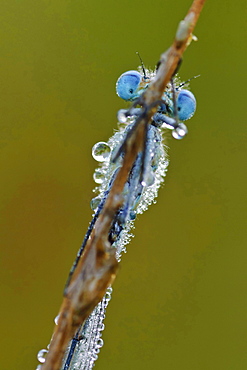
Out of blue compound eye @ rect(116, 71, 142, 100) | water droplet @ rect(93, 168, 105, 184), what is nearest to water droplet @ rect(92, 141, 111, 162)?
water droplet @ rect(93, 168, 105, 184)

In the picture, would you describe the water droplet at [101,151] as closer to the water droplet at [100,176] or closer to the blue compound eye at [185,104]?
the water droplet at [100,176]

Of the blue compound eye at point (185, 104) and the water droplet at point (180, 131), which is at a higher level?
the blue compound eye at point (185, 104)

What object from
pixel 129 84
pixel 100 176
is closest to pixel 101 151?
pixel 100 176

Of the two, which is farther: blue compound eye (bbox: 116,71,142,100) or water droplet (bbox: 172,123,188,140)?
blue compound eye (bbox: 116,71,142,100)

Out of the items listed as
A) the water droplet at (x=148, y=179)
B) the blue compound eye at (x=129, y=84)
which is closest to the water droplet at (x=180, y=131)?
the water droplet at (x=148, y=179)

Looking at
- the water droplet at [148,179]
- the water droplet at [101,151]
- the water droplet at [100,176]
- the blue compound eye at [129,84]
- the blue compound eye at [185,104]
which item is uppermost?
the blue compound eye at [129,84]

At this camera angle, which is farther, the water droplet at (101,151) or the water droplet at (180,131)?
the water droplet at (101,151)

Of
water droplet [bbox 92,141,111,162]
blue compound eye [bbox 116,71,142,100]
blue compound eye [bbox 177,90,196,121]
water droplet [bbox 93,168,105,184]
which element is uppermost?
blue compound eye [bbox 116,71,142,100]

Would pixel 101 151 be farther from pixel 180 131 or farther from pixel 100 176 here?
pixel 180 131

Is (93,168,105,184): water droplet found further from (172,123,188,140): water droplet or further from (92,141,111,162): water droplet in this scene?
(172,123,188,140): water droplet
